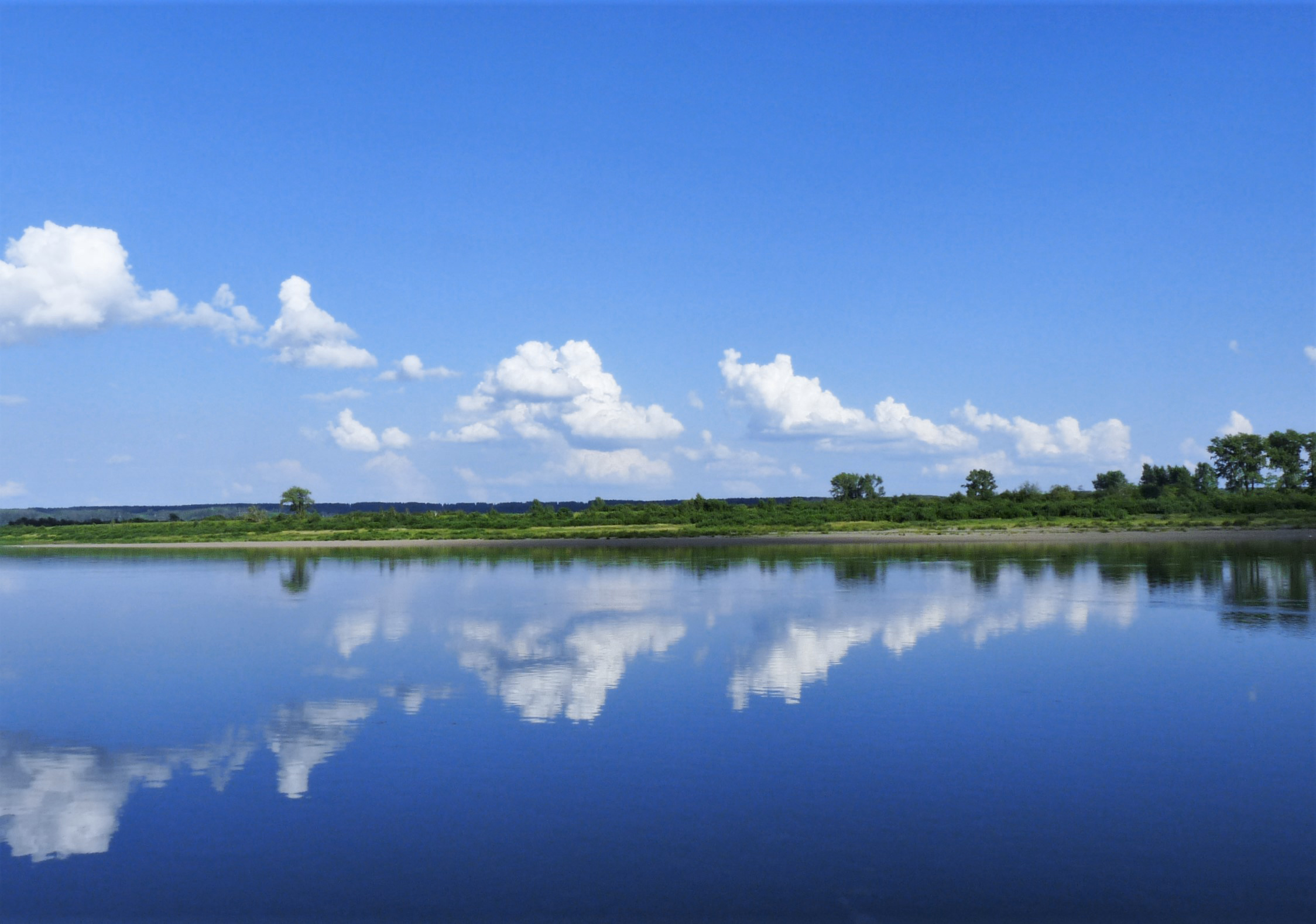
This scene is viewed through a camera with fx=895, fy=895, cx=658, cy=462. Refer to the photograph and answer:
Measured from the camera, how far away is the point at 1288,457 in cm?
9819

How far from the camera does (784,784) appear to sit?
1120 centimetres

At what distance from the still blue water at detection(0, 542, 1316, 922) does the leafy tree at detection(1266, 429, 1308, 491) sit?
285 ft

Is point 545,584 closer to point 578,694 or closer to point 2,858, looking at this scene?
point 578,694

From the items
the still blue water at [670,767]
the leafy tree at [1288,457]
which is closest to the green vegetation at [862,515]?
the leafy tree at [1288,457]

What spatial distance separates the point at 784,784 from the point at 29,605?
3447 cm

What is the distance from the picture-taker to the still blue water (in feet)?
27.7

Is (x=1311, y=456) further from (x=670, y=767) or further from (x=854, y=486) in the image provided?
(x=670, y=767)

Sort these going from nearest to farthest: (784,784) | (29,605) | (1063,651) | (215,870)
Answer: (215,870), (784,784), (1063,651), (29,605)

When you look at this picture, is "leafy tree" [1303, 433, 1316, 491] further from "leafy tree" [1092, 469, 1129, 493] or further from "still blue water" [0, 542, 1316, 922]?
"still blue water" [0, 542, 1316, 922]

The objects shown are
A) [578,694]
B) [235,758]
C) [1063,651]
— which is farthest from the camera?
[1063,651]

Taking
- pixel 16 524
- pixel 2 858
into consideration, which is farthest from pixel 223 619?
pixel 16 524

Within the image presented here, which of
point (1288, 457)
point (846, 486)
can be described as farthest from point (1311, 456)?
point (846, 486)

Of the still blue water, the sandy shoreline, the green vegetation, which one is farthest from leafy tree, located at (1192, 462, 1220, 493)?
the still blue water

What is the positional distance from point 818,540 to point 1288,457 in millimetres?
61496
